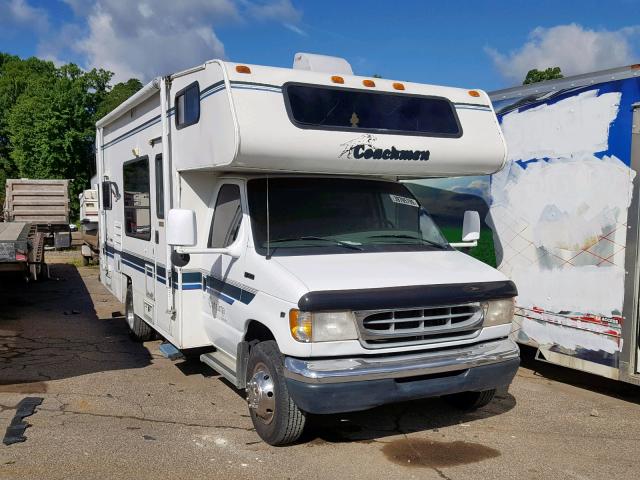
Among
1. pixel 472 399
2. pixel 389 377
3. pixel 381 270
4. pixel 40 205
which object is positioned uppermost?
pixel 40 205

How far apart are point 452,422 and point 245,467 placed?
1914mm

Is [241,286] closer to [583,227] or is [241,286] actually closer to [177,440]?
[177,440]

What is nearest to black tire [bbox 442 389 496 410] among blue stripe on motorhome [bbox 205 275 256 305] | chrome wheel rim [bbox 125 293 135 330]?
blue stripe on motorhome [bbox 205 275 256 305]

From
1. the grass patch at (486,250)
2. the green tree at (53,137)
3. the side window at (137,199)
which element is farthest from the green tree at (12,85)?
the grass patch at (486,250)

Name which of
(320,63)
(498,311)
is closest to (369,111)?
(320,63)

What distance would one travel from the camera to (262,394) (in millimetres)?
4840

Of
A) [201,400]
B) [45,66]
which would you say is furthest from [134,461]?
[45,66]

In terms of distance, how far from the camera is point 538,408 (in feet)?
19.3

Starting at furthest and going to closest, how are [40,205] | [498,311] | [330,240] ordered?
[40,205], [330,240], [498,311]

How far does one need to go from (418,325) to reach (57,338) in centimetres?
586

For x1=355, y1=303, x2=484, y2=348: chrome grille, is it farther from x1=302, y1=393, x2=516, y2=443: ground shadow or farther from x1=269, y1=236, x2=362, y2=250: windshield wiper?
x1=302, y1=393, x2=516, y2=443: ground shadow

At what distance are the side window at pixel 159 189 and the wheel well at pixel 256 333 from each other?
190cm

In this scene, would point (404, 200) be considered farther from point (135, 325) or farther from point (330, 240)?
point (135, 325)

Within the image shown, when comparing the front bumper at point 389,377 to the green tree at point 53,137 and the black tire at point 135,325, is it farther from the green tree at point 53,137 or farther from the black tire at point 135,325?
the green tree at point 53,137
